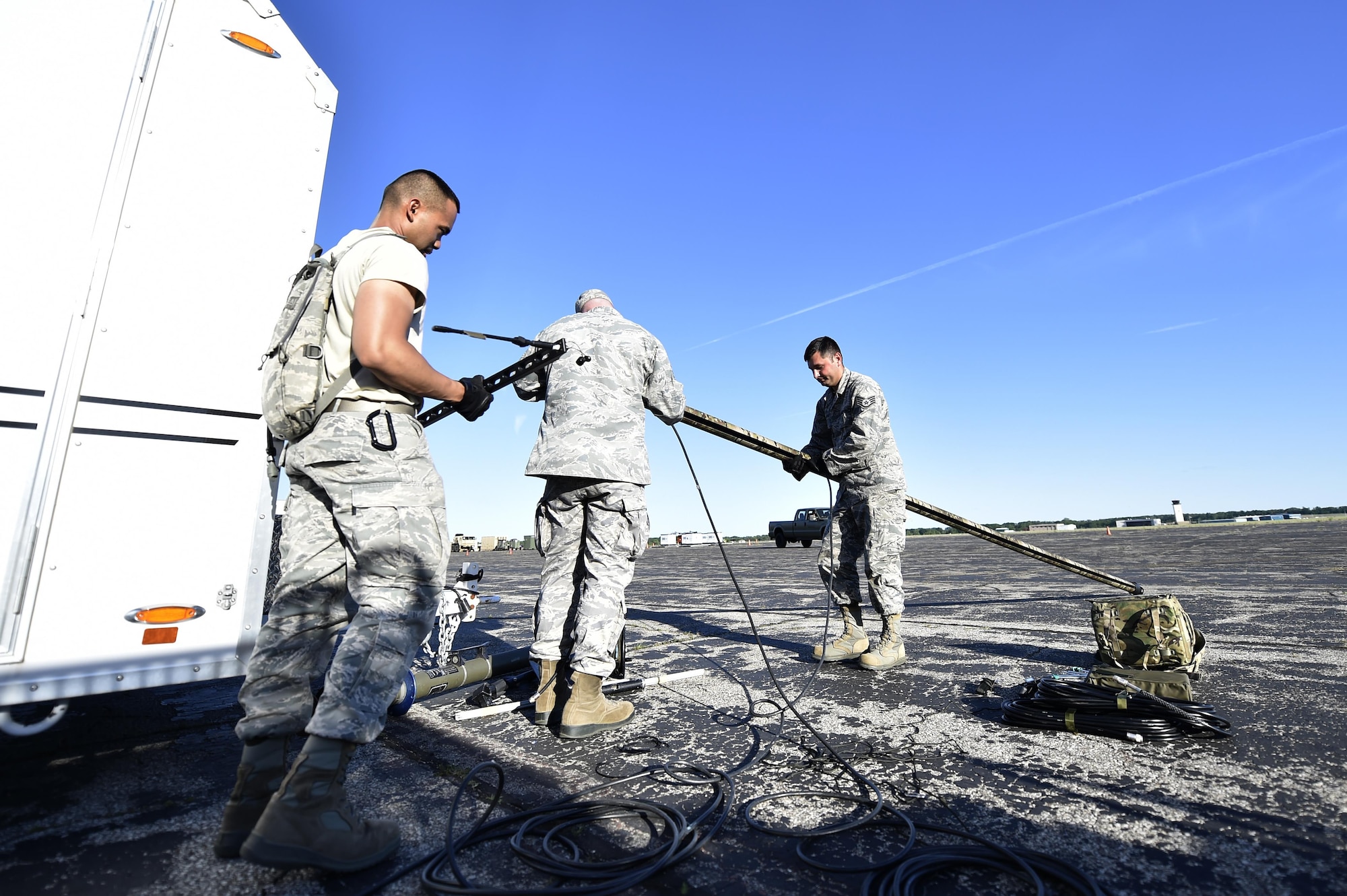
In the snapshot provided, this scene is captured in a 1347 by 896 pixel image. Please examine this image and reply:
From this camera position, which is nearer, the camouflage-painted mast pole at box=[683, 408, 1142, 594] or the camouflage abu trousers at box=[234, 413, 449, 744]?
the camouflage abu trousers at box=[234, 413, 449, 744]

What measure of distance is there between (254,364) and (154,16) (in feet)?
4.32

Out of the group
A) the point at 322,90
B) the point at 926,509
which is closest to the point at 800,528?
the point at 926,509

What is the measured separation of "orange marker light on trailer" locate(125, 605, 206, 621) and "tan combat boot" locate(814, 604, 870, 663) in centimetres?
320

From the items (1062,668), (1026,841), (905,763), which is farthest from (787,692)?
(1026,841)

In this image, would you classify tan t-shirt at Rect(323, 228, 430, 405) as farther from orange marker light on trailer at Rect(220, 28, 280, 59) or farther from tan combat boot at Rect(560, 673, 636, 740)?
tan combat boot at Rect(560, 673, 636, 740)

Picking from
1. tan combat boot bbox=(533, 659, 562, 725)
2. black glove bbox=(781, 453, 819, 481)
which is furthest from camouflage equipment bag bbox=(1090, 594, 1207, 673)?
tan combat boot bbox=(533, 659, 562, 725)

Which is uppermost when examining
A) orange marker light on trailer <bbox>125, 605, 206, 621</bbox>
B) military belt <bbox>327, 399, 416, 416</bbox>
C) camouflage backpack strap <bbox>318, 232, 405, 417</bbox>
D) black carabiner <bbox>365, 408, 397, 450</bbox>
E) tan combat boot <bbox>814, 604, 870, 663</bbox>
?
camouflage backpack strap <bbox>318, 232, 405, 417</bbox>

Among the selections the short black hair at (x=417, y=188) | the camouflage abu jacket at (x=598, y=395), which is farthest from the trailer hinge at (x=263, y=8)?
the camouflage abu jacket at (x=598, y=395)

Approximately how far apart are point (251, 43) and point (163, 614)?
2.26 meters

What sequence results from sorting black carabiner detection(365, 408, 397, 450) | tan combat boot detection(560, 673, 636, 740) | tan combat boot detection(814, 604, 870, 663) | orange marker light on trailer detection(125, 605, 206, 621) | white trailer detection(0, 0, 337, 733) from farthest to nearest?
tan combat boot detection(814, 604, 870, 663) < tan combat boot detection(560, 673, 636, 740) < orange marker light on trailer detection(125, 605, 206, 621) < white trailer detection(0, 0, 337, 733) < black carabiner detection(365, 408, 397, 450)

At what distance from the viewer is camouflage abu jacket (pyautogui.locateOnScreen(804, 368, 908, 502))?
4.27 m

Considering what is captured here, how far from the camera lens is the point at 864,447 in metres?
4.27

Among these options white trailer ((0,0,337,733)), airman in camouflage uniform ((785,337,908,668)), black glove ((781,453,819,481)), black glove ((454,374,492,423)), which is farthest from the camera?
black glove ((781,453,819,481))

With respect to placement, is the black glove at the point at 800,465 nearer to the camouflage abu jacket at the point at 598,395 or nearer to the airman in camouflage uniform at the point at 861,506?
the airman in camouflage uniform at the point at 861,506
